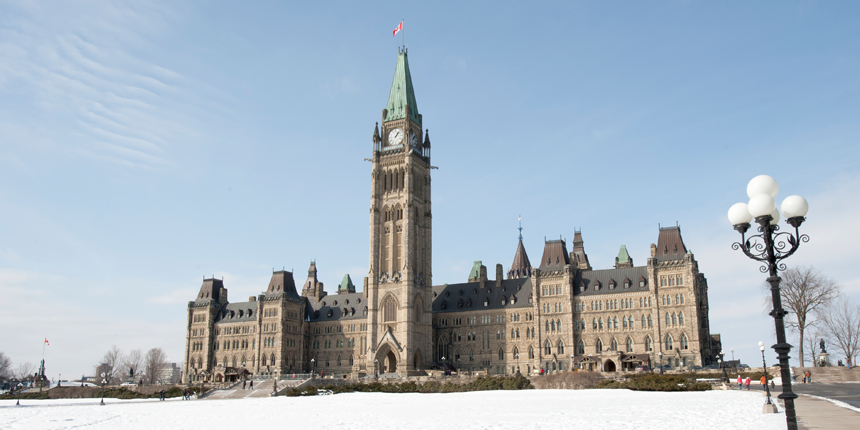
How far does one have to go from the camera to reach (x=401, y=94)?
11312 centimetres

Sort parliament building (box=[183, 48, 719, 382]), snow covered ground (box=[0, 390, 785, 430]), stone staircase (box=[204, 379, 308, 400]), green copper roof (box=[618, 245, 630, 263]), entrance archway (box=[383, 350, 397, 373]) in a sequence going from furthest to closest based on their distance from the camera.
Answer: green copper roof (box=[618, 245, 630, 263]) < entrance archway (box=[383, 350, 397, 373]) < parliament building (box=[183, 48, 719, 382]) < stone staircase (box=[204, 379, 308, 400]) < snow covered ground (box=[0, 390, 785, 430])

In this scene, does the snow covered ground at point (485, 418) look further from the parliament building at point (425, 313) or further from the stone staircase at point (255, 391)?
the parliament building at point (425, 313)

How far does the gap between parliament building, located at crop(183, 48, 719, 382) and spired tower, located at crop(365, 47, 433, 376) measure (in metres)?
0.18

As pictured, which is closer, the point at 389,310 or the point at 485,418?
the point at 485,418

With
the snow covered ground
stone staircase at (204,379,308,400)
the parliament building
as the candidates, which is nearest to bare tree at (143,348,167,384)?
the parliament building

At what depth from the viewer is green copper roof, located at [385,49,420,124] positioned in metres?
112

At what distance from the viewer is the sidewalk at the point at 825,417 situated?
20.3m

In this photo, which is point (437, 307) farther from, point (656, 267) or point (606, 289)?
point (656, 267)

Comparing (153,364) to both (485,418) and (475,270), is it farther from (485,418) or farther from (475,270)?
(485,418)

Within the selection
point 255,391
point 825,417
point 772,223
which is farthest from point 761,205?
point 255,391

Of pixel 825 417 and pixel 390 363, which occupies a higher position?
pixel 825 417

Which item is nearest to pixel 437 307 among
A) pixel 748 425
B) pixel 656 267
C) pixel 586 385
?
pixel 656 267

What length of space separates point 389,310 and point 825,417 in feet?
272

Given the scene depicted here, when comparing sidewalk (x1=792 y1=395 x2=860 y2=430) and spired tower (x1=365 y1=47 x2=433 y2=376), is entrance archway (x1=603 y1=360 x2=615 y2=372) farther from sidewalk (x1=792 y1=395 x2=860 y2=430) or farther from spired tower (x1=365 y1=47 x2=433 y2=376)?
sidewalk (x1=792 y1=395 x2=860 y2=430)
